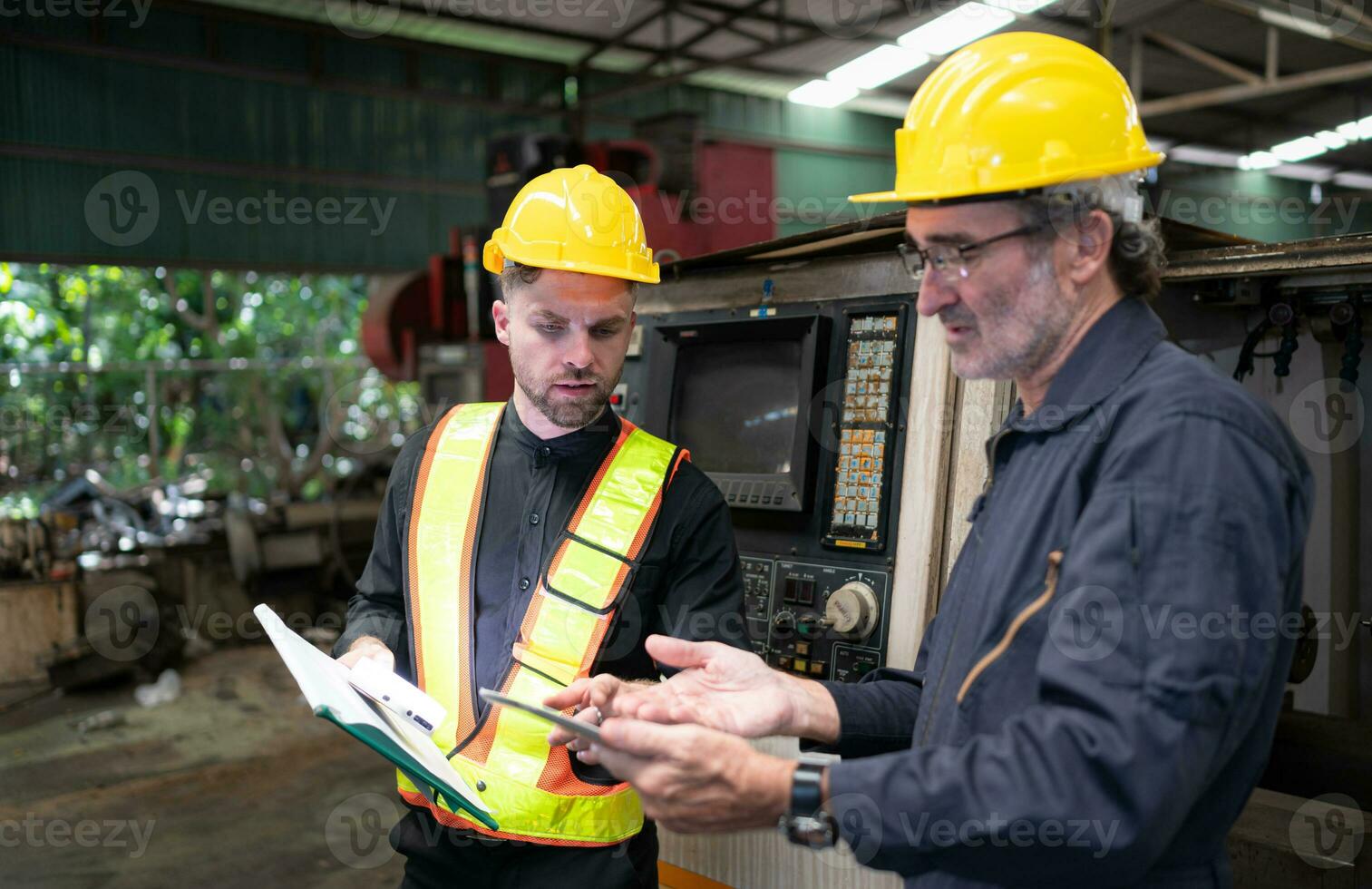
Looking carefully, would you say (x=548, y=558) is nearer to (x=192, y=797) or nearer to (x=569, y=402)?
(x=569, y=402)

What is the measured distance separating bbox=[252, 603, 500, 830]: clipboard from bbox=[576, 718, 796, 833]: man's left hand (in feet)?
1.28

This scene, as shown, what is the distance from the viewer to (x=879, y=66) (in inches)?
456

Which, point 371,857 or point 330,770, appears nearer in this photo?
point 371,857

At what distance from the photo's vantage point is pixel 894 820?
104cm

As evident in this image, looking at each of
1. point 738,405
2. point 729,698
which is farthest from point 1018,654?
point 738,405

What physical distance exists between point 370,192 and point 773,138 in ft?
16.3

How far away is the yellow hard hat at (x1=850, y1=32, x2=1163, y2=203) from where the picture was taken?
121 centimetres

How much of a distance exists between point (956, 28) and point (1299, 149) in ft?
24.3

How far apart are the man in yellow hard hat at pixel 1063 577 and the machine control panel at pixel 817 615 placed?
71 centimetres

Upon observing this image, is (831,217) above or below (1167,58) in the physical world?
below

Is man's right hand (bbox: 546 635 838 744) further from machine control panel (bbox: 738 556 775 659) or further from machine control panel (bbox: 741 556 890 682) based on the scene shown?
machine control panel (bbox: 738 556 775 659)

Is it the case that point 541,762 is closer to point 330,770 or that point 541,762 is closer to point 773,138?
point 330,770

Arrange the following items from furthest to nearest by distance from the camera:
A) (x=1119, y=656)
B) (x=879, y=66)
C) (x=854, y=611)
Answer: (x=879, y=66), (x=854, y=611), (x=1119, y=656)

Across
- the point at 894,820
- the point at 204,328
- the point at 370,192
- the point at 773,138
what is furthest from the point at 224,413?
the point at 894,820
